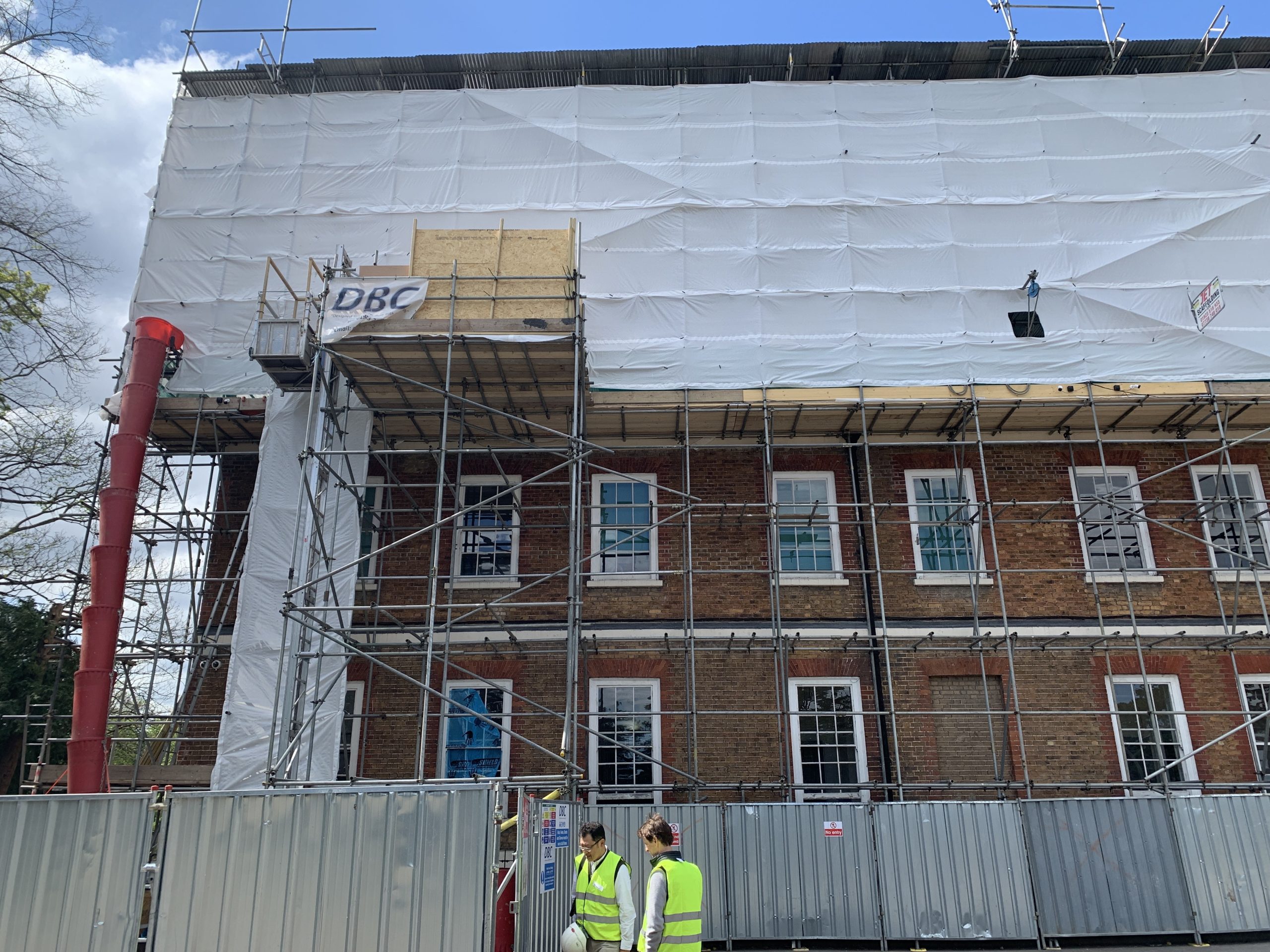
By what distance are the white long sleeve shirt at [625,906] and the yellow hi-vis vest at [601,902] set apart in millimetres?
16

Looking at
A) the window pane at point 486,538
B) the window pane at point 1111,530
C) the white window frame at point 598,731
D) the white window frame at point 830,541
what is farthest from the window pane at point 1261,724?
the window pane at point 486,538

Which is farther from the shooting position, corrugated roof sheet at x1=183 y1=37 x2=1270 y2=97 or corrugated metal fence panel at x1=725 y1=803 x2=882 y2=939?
corrugated roof sheet at x1=183 y1=37 x2=1270 y2=97

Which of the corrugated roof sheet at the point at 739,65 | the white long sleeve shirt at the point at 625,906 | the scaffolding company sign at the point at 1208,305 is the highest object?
the corrugated roof sheet at the point at 739,65

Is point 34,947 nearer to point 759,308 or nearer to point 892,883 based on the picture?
point 892,883

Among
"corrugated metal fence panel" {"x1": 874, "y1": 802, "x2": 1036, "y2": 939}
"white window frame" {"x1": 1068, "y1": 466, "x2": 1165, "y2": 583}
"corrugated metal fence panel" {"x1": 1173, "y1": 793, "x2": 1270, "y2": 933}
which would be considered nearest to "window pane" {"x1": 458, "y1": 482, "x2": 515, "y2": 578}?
"corrugated metal fence panel" {"x1": 874, "y1": 802, "x2": 1036, "y2": 939}

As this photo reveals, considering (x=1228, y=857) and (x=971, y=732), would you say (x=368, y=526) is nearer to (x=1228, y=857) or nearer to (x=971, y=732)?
(x=971, y=732)

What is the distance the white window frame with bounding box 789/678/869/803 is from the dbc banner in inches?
303

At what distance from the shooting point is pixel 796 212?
1540 centimetres

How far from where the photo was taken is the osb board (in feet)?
41.8

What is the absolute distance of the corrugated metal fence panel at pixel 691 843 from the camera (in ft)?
37.3

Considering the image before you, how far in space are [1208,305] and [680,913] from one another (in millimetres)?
12931

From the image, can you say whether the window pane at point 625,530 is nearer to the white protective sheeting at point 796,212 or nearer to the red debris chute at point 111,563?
the white protective sheeting at point 796,212

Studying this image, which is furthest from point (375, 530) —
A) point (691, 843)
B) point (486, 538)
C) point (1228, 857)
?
point (1228, 857)

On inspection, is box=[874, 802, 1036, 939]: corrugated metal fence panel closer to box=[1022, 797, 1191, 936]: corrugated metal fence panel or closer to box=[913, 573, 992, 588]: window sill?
box=[1022, 797, 1191, 936]: corrugated metal fence panel
